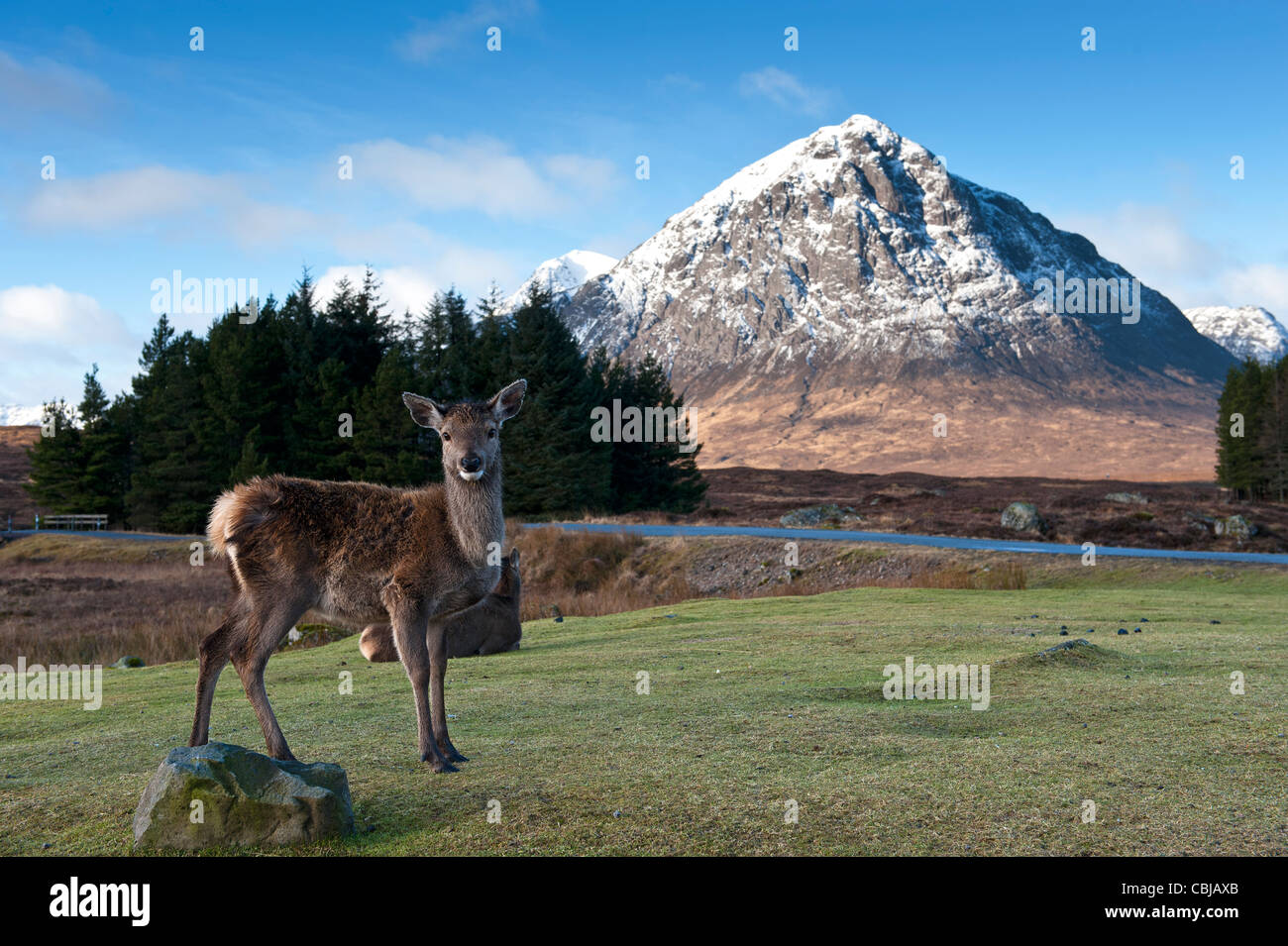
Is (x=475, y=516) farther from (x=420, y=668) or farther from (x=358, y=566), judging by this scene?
(x=420, y=668)

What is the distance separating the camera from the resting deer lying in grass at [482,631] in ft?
44.5

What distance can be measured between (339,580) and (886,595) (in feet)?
48.9

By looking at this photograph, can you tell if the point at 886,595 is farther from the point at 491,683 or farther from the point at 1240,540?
the point at 1240,540

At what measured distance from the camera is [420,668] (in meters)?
6.65

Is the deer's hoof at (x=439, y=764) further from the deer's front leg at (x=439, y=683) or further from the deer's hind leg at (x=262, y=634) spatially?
the deer's hind leg at (x=262, y=634)

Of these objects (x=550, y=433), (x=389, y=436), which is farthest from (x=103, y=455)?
(x=550, y=433)

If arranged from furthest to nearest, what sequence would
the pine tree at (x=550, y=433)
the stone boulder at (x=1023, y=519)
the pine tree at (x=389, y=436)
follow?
the pine tree at (x=389, y=436)
the pine tree at (x=550, y=433)
the stone boulder at (x=1023, y=519)

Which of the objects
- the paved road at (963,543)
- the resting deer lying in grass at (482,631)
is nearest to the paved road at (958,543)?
the paved road at (963,543)

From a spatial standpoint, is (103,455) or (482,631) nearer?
(482,631)

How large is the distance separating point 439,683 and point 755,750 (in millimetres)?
2323

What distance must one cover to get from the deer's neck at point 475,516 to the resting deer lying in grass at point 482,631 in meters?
6.08

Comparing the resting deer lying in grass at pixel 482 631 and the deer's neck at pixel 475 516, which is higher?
the deer's neck at pixel 475 516

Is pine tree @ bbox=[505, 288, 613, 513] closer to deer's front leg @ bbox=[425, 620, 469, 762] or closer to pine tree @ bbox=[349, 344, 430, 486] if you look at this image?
pine tree @ bbox=[349, 344, 430, 486]
